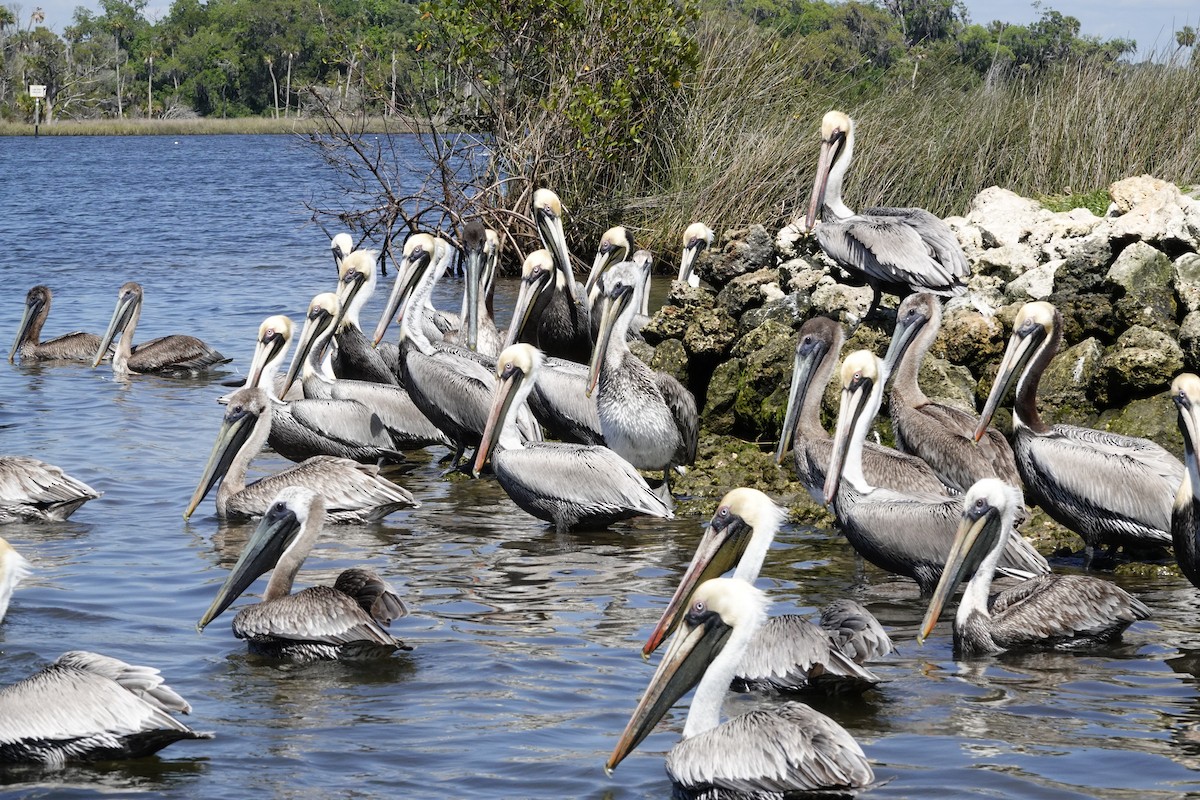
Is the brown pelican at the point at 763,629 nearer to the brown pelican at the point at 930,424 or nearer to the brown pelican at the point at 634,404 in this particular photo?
the brown pelican at the point at 930,424

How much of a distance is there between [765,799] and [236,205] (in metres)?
30.7

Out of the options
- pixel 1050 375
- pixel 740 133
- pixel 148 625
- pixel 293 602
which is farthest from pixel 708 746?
pixel 740 133

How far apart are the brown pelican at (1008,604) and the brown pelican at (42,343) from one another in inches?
400

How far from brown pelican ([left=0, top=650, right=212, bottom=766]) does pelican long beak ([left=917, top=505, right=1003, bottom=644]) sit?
2723 mm

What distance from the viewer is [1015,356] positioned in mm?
7090

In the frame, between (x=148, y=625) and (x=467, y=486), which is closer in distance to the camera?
(x=148, y=625)

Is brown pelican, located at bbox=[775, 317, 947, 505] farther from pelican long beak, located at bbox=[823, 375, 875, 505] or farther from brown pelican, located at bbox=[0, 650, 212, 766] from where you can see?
brown pelican, located at bbox=[0, 650, 212, 766]

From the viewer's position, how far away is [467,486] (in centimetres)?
894

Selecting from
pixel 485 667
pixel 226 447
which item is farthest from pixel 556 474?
pixel 485 667

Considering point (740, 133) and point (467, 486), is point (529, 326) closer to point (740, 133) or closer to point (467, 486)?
point (467, 486)

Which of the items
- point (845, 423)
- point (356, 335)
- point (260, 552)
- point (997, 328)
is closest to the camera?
point (260, 552)

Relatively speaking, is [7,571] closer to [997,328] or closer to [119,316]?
[997,328]

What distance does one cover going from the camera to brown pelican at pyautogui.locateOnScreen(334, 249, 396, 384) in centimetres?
1026

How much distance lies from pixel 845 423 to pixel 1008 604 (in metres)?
1.19
